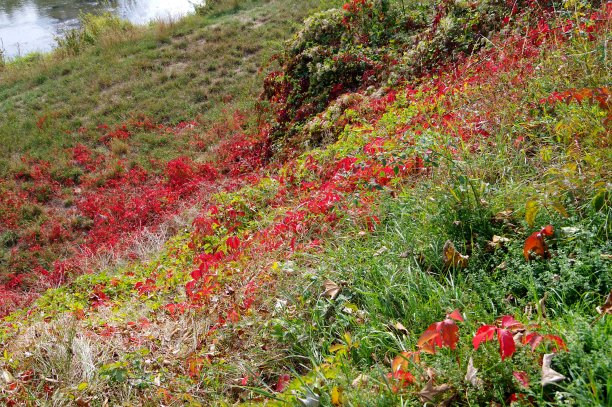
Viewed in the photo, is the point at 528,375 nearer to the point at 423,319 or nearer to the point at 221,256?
the point at 423,319

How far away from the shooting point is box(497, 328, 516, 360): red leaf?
170 cm

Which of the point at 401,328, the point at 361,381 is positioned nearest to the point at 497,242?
the point at 401,328

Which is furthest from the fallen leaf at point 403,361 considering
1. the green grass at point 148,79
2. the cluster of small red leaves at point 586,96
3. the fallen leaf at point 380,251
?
the green grass at point 148,79

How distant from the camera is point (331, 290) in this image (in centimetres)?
284

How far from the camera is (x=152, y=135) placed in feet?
37.0

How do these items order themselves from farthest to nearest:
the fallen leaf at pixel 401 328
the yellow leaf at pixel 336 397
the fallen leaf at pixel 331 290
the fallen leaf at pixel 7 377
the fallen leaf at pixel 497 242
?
the fallen leaf at pixel 7 377
the fallen leaf at pixel 331 290
the fallen leaf at pixel 497 242
the fallen leaf at pixel 401 328
the yellow leaf at pixel 336 397

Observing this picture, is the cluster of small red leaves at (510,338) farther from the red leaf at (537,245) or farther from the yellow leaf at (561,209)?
the yellow leaf at (561,209)

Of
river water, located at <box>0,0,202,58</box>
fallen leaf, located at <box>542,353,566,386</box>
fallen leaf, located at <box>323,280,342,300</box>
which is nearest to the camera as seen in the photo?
fallen leaf, located at <box>542,353,566,386</box>

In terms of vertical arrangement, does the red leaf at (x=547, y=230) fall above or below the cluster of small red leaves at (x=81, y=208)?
above

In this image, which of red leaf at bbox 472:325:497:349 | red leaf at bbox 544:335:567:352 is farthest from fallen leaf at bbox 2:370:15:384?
red leaf at bbox 544:335:567:352

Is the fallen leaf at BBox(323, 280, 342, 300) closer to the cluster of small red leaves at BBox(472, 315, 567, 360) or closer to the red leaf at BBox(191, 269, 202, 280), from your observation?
the cluster of small red leaves at BBox(472, 315, 567, 360)

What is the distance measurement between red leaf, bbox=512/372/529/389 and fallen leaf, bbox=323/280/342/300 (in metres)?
1.21

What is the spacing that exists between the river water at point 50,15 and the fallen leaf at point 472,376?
64.0 ft

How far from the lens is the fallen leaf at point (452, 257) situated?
101 inches
